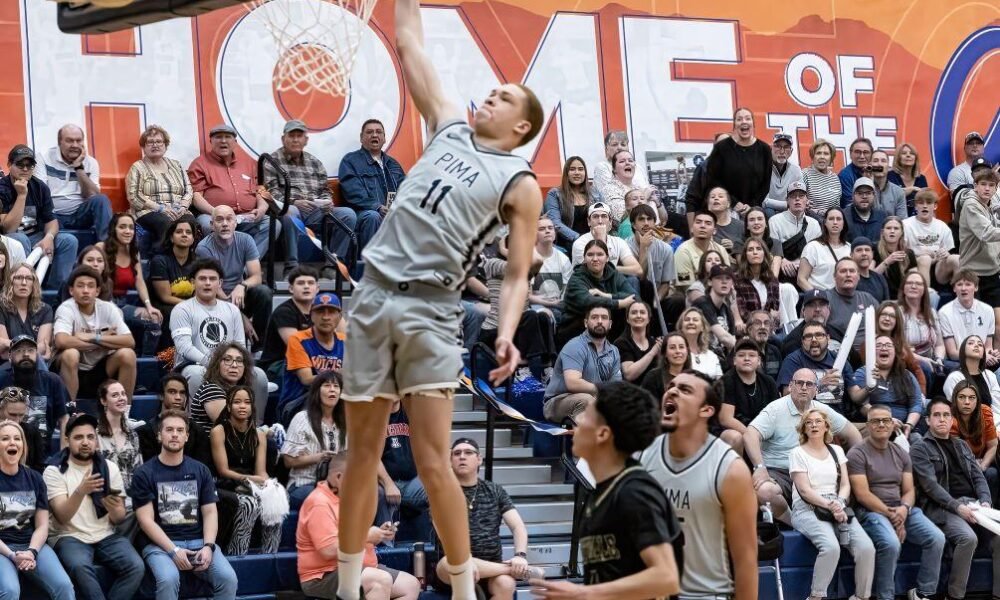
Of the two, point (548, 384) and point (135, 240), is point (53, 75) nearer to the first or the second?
point (135, 240)

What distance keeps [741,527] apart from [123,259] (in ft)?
25.4

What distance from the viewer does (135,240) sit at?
1226 centimetres

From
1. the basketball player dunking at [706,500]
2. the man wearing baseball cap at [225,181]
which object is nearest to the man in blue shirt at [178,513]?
the man wearing baseball cap at [225,181]

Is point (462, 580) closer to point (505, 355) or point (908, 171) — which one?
point (505, 355)

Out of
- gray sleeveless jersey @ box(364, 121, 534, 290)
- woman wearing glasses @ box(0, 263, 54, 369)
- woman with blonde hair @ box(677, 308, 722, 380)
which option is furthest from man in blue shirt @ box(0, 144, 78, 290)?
gray sleeveless jersey @ box(364, 121, 534, 290)

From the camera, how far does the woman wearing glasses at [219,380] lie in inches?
423

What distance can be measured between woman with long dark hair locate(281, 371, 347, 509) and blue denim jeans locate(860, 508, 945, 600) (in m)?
4.19

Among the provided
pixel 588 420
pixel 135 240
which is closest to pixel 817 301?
pixel 135 240

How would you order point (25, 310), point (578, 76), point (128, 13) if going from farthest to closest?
point (578, 76) → point (25, 310) → point (128, 13)

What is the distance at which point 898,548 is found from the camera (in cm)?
1168

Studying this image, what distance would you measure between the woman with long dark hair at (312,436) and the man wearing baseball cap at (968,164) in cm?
975

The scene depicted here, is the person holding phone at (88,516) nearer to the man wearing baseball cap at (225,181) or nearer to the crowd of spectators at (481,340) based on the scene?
the crowd of spectators at (481,340)

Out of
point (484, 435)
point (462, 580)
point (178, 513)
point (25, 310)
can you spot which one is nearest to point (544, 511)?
point (484, 435)

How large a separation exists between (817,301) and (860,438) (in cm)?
163
